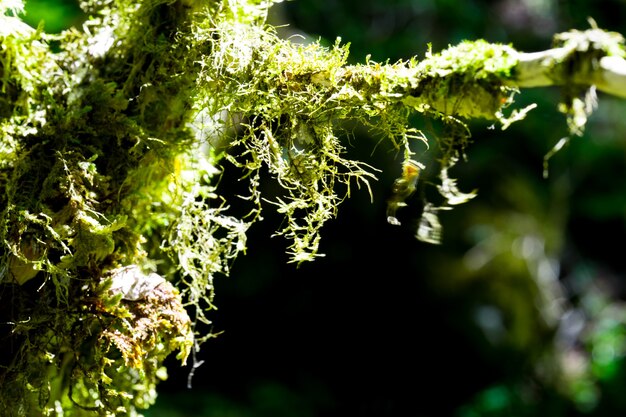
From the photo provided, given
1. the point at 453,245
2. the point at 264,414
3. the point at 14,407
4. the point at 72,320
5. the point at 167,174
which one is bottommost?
the point at 264,414

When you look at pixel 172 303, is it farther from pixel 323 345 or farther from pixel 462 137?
pixel 323 345

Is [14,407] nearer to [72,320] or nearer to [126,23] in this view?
[72,320]

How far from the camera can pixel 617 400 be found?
118 inches

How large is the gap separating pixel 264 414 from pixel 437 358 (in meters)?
0.97

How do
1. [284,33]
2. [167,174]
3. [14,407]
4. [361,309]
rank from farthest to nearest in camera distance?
[361,309] → [284,33] → [167,174] → [14,407]

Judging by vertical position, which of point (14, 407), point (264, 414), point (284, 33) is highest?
point (284, 33)

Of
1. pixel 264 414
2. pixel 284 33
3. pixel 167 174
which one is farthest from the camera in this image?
pixel 264 414

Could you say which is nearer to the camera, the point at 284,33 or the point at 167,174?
the point at 167,174

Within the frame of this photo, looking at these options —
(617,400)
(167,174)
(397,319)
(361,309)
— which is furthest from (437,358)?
(167,174)

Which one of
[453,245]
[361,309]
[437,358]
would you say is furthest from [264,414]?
[453,245]

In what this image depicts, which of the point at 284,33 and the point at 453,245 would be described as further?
the point at 453,245

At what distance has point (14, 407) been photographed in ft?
2.19

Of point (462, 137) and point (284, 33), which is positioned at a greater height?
point (284, 33)

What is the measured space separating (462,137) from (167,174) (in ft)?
1.27
